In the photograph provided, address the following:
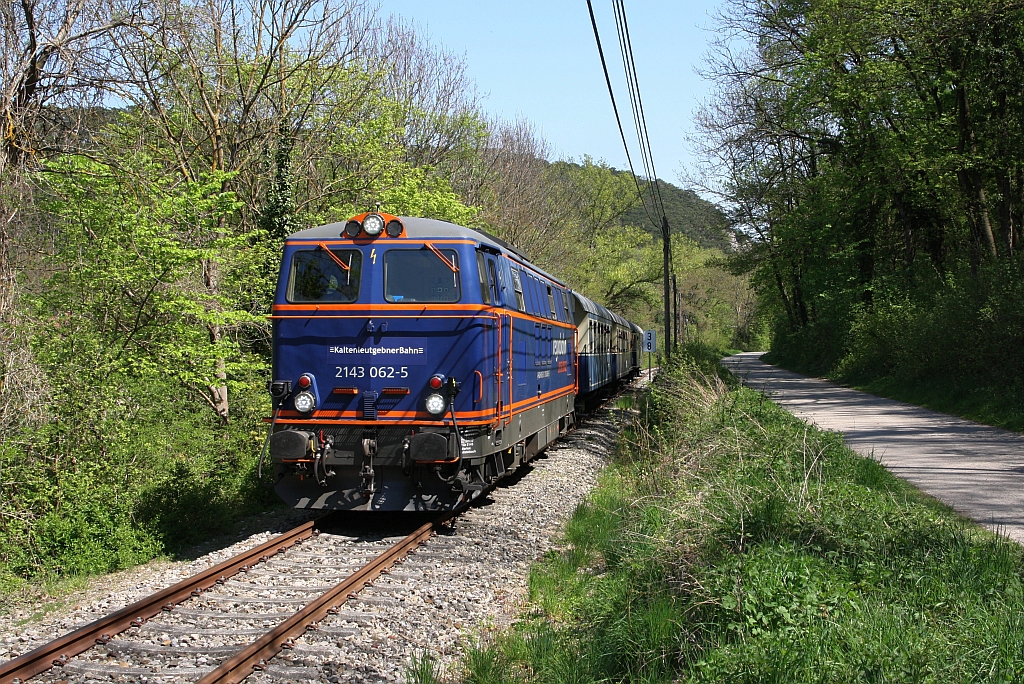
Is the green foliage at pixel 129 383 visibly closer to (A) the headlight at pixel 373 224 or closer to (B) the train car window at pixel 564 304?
(A) the headlight at pixel 373 224

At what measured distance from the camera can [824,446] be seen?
355 inches

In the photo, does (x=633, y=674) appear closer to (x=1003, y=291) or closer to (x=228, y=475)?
(x=228, y=475)

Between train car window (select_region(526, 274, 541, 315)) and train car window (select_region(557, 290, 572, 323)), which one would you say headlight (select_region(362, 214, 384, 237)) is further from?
train car window (select_region(557, 290, 572, 323))

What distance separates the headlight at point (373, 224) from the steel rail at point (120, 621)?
3527 millimetres

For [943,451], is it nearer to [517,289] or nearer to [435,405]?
[517,289]

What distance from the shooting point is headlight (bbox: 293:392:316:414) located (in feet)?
29.5

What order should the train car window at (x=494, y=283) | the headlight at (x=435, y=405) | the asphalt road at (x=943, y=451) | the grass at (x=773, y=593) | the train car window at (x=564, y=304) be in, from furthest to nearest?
the train car window at (x=564, y=304), the train car window at (x=494, y=283), the headlight at (x=435, y=405), the asphalt road at (x=943, y=451), the grass at (x=773, y=593)

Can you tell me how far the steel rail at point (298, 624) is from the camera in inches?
203

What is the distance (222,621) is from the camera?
6.24 m

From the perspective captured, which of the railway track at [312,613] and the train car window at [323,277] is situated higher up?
the train car window at [323,277]

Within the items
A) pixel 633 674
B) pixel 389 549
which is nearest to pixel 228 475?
pixel 389 549

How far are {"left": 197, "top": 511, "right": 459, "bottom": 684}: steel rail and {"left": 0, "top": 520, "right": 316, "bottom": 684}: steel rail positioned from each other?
104 centimetres

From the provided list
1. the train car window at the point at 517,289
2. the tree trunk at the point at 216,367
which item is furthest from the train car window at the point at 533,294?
the tree trunk at the point at 216,367

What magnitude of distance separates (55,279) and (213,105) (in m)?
7.82
